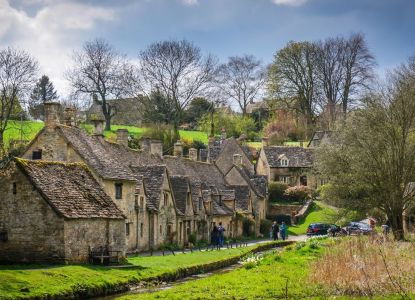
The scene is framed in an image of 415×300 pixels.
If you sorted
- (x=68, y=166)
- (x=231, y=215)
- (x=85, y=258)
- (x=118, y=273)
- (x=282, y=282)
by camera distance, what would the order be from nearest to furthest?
1. (x=282, y=282)
2. (x=118, y=273)
3. (x=85, y=258)
4. (x=68, y=166)
5. (x=231, y=215)

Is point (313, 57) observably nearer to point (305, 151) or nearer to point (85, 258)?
point (305, 151)

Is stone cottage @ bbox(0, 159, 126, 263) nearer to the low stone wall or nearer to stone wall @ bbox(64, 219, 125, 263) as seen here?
stone wall @ bbox(64, 219, 125, 263)

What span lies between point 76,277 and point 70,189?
28.1ft

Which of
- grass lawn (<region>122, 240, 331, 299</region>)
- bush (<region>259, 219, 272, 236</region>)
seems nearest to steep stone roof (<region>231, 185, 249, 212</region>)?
bush (<region>259, 219, 272, 236</region>)

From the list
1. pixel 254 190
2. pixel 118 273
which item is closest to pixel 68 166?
pixel 118 273

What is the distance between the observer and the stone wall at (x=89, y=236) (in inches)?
1375

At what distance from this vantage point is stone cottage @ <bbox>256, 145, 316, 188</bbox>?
10762cm

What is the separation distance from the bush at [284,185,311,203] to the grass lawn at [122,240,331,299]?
202 ft

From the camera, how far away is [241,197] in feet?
270

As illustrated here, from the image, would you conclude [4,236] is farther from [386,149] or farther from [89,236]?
[386,149]

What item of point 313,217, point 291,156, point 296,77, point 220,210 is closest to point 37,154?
point 220,210

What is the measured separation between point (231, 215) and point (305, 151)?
38209mm

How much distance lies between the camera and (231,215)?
2950 inches

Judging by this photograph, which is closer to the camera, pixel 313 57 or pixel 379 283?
pixel 379 283
